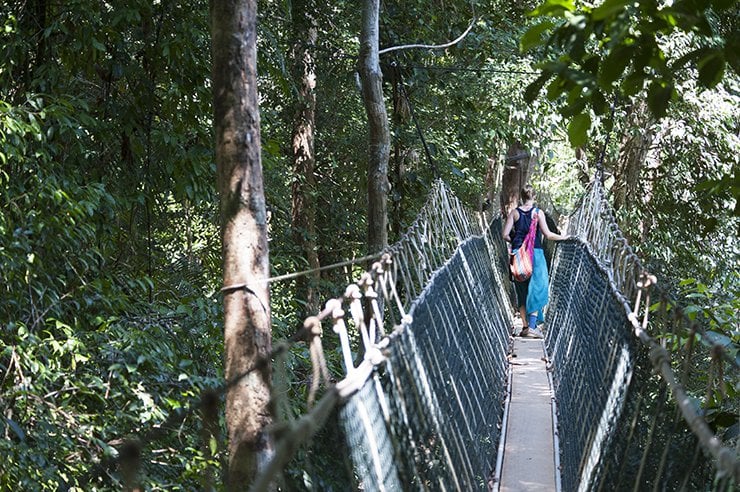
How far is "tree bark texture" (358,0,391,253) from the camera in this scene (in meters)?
5.73

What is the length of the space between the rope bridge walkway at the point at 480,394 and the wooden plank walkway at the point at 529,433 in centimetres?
5

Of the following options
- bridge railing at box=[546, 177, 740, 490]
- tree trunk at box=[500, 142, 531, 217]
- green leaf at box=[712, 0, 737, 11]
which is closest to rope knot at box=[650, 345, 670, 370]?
bridge railing at box=[546, 177, 740, 490]

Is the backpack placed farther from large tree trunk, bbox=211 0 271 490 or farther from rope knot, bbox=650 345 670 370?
rope knot, bbox=650 345 670 370

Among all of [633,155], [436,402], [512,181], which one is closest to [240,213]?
[436,402]

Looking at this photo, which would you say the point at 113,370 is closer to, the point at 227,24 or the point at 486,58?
the point at 227,24

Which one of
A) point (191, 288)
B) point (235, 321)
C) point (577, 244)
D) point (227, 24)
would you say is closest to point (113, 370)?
point (235, 321)

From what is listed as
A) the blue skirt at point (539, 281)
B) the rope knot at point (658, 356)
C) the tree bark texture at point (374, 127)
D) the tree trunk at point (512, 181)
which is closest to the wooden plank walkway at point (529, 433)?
the blue skirt at point (539, 281)

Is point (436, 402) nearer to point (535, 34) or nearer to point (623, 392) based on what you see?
point (623, 392)

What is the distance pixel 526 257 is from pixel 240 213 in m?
4.59

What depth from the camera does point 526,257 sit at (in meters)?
7.34

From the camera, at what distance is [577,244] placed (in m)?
7.20

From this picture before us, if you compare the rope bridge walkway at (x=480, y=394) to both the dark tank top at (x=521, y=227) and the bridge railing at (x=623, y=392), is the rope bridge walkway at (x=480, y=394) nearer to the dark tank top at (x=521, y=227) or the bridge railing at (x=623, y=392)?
the bridge railing at (x=623, y=392)

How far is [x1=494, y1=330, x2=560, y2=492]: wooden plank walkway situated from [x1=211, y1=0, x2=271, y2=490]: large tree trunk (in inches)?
61.6

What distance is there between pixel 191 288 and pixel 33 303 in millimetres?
2737
